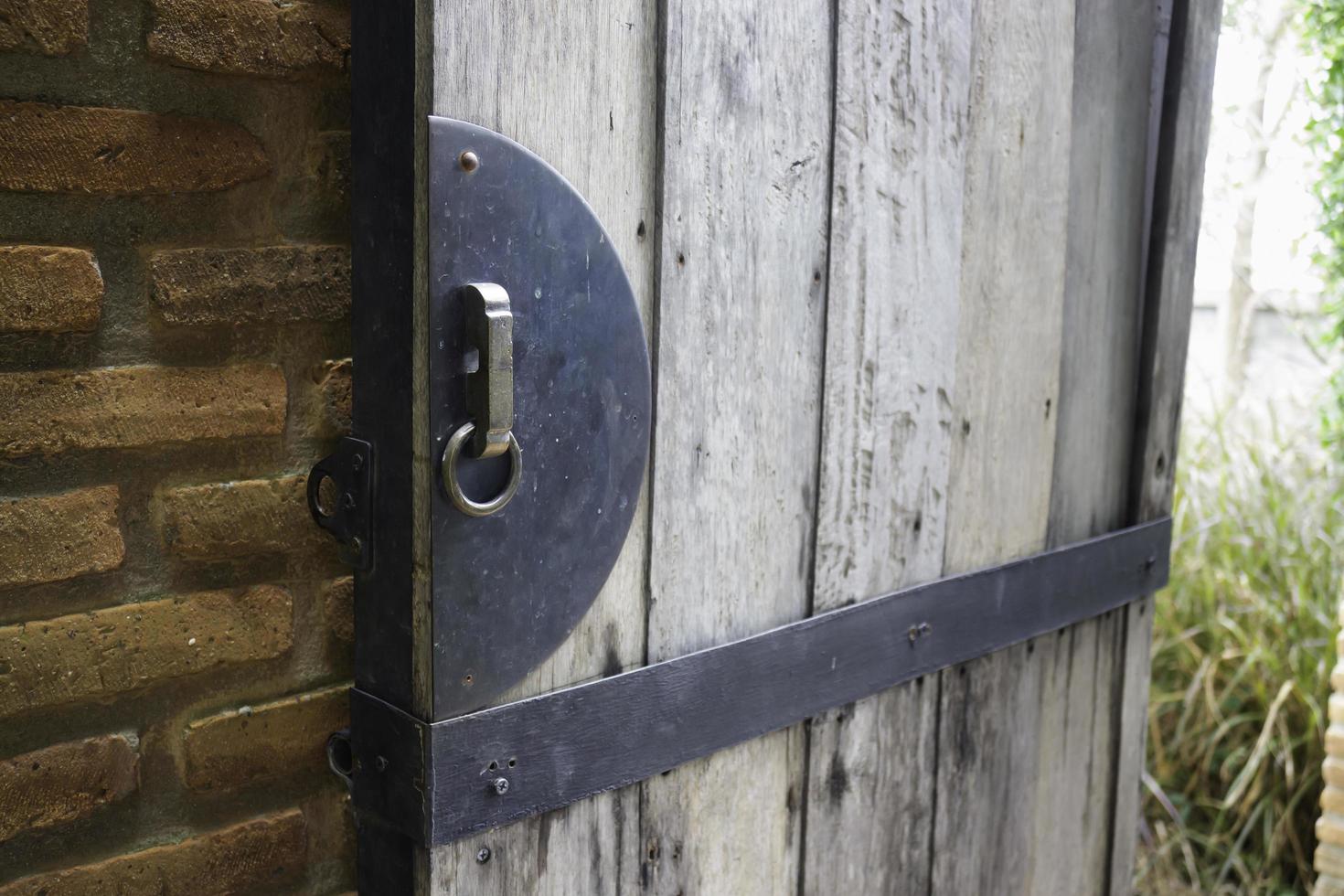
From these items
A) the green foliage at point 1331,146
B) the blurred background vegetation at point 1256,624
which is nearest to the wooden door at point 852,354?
the blurred background vegetation at point 1256,624

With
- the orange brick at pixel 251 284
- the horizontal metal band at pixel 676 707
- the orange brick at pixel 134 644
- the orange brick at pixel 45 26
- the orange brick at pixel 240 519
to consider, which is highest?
the orange brick at pixel 45 26

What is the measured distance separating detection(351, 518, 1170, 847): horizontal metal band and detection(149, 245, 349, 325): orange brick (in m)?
0.30

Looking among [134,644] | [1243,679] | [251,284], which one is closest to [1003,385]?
[251,284]

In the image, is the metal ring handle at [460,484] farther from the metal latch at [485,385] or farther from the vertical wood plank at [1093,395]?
the vertical wood plank at [1093,395]

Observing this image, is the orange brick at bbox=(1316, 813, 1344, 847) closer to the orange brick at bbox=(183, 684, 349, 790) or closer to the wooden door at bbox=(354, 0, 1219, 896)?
the wooden door at bbox=(354, 0, 1219, 896)

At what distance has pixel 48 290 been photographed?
79 centimetres

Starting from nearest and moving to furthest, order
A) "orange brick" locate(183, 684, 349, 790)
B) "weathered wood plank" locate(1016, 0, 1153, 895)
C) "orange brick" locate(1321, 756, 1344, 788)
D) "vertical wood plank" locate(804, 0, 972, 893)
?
"orange brick" locate(183, 684, 349, 790), "vertical wood plank" locate(804, 0, 972, 893), "weathered wood plank" locate(1016, 0, 1153, 895), "orange brick" locate(1321, 756, 1344, 788)

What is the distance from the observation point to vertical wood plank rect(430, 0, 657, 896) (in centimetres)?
83

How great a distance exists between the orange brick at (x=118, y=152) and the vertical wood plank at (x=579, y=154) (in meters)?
0.17

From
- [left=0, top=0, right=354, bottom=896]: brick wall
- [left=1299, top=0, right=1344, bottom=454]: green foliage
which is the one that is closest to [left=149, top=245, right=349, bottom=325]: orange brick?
[left=0, top=0, right=354, bottom=896]: brick wall

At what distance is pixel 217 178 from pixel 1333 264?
363 centimetres

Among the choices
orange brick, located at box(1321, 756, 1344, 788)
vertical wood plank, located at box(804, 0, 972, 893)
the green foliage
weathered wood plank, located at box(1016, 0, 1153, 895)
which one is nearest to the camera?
vertical wood plank, located at box(804, 0, 972, 893)

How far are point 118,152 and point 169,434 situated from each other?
20 centimetres

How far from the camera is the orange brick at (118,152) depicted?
0.77 metres
